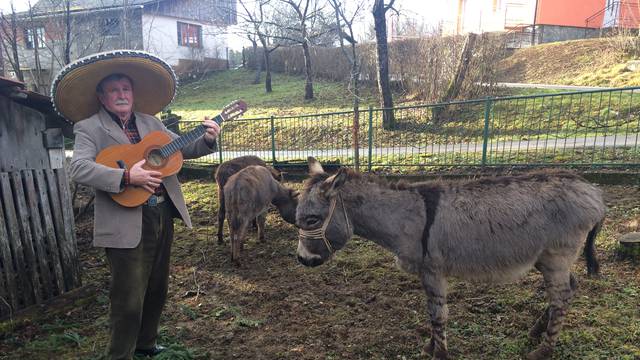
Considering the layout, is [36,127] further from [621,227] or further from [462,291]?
[621,227]

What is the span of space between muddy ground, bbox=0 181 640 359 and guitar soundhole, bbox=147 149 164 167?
69.0 inches

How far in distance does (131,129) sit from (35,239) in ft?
7.74

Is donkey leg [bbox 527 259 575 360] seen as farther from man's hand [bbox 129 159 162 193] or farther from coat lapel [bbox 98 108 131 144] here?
coat lapel [bbox 98 108 131 144]

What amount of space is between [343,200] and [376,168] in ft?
19.3

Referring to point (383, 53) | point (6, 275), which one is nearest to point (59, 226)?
point (6, 275)

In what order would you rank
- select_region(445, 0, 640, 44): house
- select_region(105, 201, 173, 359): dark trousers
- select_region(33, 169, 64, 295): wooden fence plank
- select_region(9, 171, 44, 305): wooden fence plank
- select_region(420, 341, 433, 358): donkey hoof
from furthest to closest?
select_region(445, 0, 640, 44): house → select_region(33, 169, 64, 295): wooden fence plank → select_region(9, 171, 44, 305): wooden fence plank → select_region(420, 341, 433, 358): donkey hoof → select_region(105, 201, 173, 359): dark trousers

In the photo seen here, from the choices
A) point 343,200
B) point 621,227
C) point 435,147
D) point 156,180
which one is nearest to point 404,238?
point 343,200

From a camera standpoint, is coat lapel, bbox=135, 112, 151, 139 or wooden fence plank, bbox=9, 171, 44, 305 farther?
wooden fence plank, bbox=9, 171, 44, 305

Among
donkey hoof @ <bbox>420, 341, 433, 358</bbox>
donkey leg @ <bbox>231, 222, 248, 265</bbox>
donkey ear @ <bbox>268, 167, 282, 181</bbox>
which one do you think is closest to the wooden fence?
donkey leg @ <bbox>231, 222, 248, 265</bbox>

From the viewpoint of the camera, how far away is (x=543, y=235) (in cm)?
307

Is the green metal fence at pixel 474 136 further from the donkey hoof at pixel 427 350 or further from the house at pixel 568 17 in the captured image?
the house at pixel 568 17

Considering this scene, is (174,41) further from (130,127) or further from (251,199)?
(130,127)

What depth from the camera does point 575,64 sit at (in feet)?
55.6

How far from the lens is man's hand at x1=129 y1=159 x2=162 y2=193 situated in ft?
8.93
